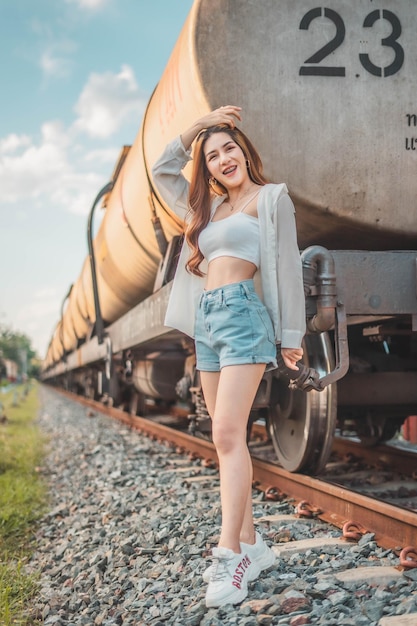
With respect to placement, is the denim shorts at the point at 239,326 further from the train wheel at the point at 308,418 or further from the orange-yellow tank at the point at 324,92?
the train wheel at the point at 308,418

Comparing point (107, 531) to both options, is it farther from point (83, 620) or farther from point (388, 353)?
point (388, 353)

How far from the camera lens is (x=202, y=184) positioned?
276 cm

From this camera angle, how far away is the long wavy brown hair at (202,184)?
272 centimetres

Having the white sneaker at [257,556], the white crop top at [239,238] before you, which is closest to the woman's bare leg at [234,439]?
the white sneaker at [257,556]

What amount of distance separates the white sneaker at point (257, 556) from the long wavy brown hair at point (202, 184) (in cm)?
110

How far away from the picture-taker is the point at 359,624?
7.22 ft

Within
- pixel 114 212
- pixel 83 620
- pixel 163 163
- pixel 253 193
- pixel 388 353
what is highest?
pixel 114 212

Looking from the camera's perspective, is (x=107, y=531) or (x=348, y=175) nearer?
(x=348, y=175)

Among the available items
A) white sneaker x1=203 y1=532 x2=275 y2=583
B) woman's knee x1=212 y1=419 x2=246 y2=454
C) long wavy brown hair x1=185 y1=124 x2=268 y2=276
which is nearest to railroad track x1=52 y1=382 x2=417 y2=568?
white sneaker x1=203 y1=532 x2=275 y2=583

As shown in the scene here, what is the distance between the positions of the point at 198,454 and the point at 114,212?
2465 millimetres

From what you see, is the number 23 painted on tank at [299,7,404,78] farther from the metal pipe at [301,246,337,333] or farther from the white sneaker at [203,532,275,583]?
the white sneaker at [203,532,275,583]

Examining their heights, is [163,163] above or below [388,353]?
above

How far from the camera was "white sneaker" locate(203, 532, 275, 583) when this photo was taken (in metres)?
2.60

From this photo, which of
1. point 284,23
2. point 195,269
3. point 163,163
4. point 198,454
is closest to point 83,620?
point 195,269
